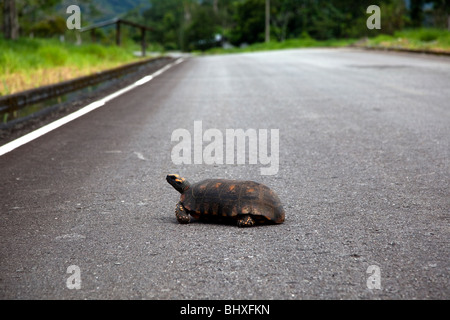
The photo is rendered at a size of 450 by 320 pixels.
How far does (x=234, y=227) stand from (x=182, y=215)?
383 millimetres

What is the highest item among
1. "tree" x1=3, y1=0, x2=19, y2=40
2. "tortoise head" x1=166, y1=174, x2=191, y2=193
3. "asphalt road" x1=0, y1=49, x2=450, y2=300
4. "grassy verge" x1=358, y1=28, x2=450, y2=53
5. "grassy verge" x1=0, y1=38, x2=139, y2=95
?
"tree" x1=3, y1=0, x2=19, y2=40

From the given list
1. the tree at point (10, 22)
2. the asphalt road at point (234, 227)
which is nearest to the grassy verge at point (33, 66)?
the asphalt road at point (234, 227)

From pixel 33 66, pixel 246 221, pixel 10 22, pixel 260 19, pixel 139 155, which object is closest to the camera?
pixel 246 221

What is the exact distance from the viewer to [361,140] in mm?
6816

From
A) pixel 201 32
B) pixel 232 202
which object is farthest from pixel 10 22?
pixel 201 32

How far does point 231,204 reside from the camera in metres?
3.89

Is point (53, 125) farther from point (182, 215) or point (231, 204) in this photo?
point (231, 204)

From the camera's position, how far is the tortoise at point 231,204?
3.85 meters

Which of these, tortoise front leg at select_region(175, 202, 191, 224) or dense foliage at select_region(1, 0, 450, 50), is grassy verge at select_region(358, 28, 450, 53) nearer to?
dense foliage at select_region(1, 0, 450, 50)

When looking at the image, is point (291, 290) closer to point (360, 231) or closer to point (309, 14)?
point (360, 231)

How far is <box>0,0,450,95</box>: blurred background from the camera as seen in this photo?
1705 cm

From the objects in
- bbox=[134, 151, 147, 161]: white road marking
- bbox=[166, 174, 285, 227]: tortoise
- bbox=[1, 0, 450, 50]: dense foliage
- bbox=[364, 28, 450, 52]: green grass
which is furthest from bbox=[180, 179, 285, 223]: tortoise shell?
bbox=[1, 0, 450, 50]: dense foliage
